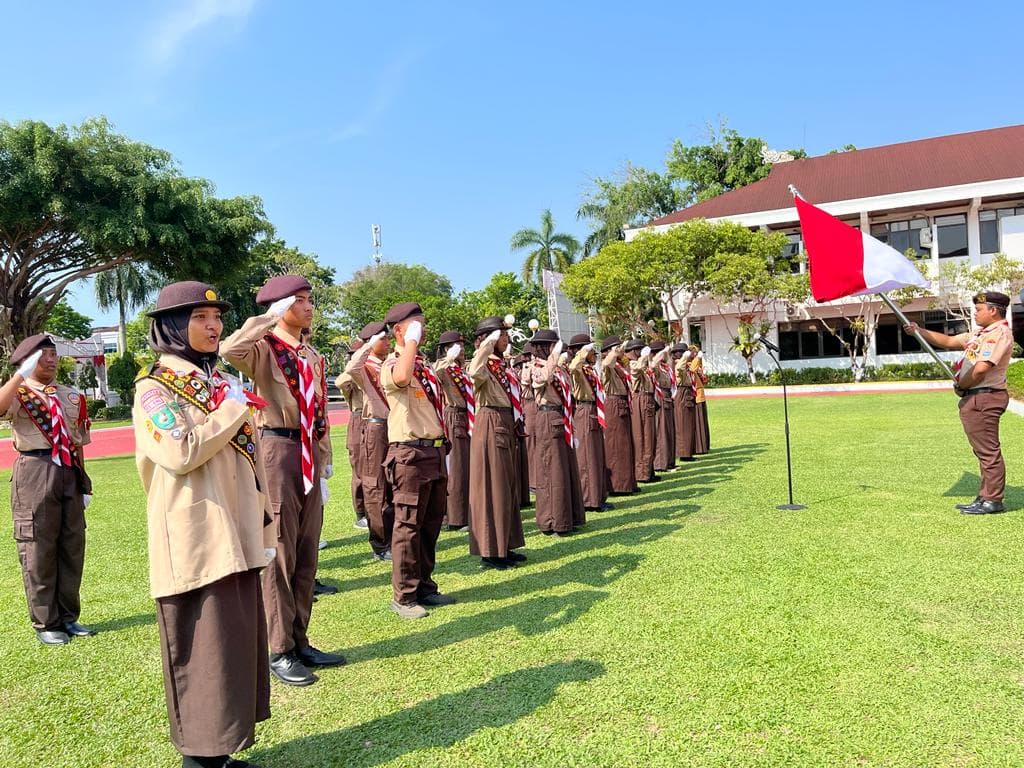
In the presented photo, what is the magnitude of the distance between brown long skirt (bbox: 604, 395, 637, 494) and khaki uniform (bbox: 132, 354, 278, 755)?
6.25 m

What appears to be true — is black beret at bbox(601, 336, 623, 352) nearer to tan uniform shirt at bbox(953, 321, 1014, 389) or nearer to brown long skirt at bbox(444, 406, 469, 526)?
brown long skirt at bbox(444, 406, 469, 526)

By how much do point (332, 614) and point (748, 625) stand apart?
266 cm

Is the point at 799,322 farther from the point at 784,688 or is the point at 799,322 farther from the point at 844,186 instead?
the point at 784,688

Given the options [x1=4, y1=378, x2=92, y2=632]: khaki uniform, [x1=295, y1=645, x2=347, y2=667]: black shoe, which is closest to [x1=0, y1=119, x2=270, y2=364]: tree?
[x1=4, y1=378, x2=92, y2=632]: khaki uniform

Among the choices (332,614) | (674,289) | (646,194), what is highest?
(646,194)

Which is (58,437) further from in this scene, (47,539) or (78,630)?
(78,630)

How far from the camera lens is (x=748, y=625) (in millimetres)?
4121

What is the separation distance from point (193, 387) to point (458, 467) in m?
5.07

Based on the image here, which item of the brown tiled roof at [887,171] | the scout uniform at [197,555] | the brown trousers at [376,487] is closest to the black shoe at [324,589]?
the brown trousers at [376,487]

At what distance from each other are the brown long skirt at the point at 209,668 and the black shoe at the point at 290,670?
3.18ft

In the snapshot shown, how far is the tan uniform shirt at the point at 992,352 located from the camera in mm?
6418

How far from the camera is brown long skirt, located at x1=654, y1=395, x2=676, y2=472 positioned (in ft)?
34.4

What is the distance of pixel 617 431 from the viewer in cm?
872

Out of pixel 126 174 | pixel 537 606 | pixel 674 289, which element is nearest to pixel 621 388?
pixel 537 606
